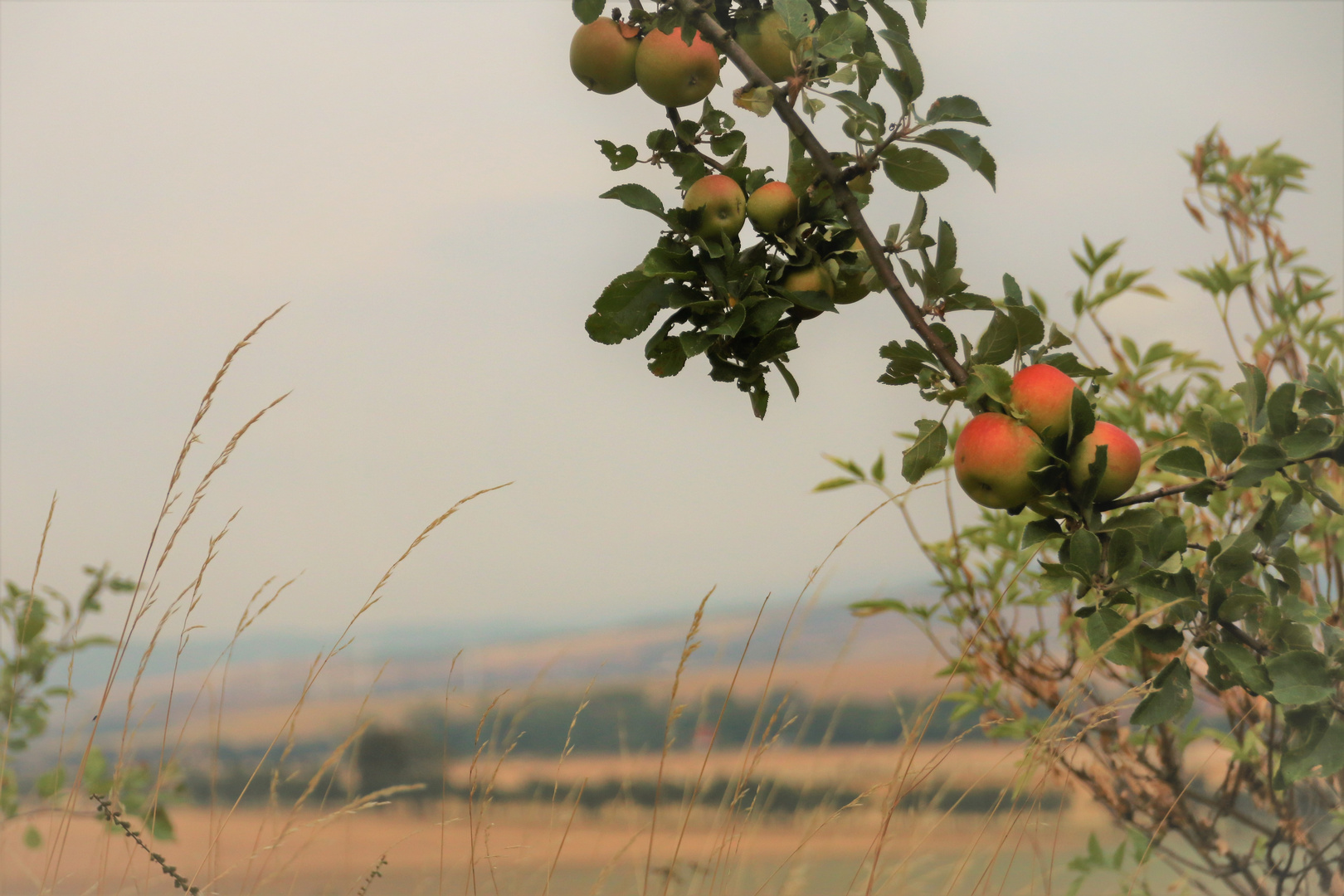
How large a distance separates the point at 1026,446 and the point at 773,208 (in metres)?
0.32

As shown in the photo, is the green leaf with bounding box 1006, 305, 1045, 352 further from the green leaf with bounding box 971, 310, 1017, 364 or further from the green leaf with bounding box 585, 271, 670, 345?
the green leaf with bounding box 585, 271, 670, 345

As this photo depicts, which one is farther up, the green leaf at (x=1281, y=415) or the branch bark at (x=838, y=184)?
the branch bark at (x=838, y=184)

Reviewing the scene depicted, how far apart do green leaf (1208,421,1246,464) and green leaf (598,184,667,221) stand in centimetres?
59

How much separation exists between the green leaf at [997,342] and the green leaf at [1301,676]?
0.39 metres

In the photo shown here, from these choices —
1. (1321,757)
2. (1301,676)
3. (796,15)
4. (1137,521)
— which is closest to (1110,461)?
(1137,521)

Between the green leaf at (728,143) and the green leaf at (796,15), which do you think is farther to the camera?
the green leaf at (728,143)

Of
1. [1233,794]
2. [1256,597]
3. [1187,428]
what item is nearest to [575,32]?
A: [1187,428]

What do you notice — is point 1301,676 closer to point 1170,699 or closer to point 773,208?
point 1170,699

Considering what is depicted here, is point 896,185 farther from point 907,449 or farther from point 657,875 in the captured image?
point 657,875

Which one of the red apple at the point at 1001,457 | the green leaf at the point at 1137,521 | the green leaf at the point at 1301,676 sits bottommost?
the green leaf at the point at 1301,676

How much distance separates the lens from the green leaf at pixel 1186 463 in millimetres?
972

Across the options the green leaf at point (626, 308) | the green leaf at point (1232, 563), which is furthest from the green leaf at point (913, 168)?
the green leaf at point (1232, 563)

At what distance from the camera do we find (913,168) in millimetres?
906

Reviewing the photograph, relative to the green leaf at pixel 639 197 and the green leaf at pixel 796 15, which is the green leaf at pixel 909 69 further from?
the green leaf at pixel 639 197
